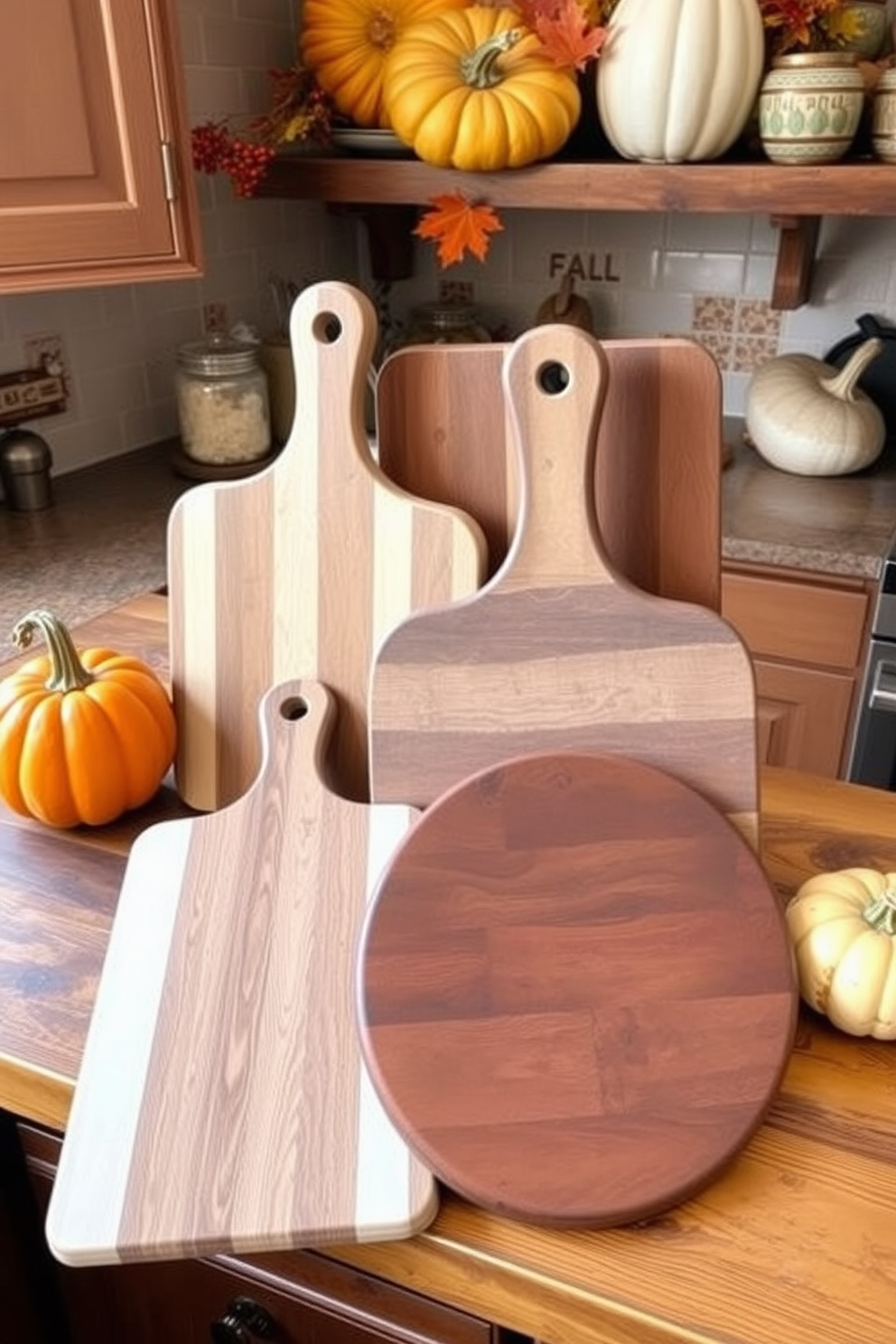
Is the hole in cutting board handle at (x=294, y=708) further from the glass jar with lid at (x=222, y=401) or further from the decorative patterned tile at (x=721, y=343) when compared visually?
the decorative patterned tile at (x=721, y=343)

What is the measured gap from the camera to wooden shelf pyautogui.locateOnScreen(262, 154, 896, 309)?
1442 mm

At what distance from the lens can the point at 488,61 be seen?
152cm

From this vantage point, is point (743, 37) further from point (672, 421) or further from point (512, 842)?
point (512, 842)

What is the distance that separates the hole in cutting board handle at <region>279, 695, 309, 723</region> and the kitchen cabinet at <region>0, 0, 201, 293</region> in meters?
0.67

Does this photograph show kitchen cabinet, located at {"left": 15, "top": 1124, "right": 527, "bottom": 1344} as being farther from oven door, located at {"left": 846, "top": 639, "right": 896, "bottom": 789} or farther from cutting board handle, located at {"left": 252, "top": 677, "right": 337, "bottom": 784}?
oven door, located at {"left": 846, "top": 639, "right": 896, "bottom": 789}

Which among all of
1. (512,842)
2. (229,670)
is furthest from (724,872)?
(229,670)

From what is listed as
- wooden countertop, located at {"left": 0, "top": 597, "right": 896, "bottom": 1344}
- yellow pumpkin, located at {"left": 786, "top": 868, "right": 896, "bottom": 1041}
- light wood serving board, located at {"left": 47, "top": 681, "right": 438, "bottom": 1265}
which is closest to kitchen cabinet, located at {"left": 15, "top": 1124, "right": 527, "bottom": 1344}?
wooden countertop, located at {"left": 0, "top": 597, "right": 896, "bottom": 1344}

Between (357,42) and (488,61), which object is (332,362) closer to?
(488,61)

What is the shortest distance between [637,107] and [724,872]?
4.13 feet

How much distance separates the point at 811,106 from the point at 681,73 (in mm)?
179

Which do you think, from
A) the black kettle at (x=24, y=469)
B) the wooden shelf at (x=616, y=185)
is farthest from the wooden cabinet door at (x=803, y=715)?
the black kettle at (x=24, y=469)

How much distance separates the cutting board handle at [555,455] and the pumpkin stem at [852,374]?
1123 mm

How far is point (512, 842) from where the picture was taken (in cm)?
66

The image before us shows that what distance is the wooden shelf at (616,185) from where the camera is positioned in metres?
1.44
